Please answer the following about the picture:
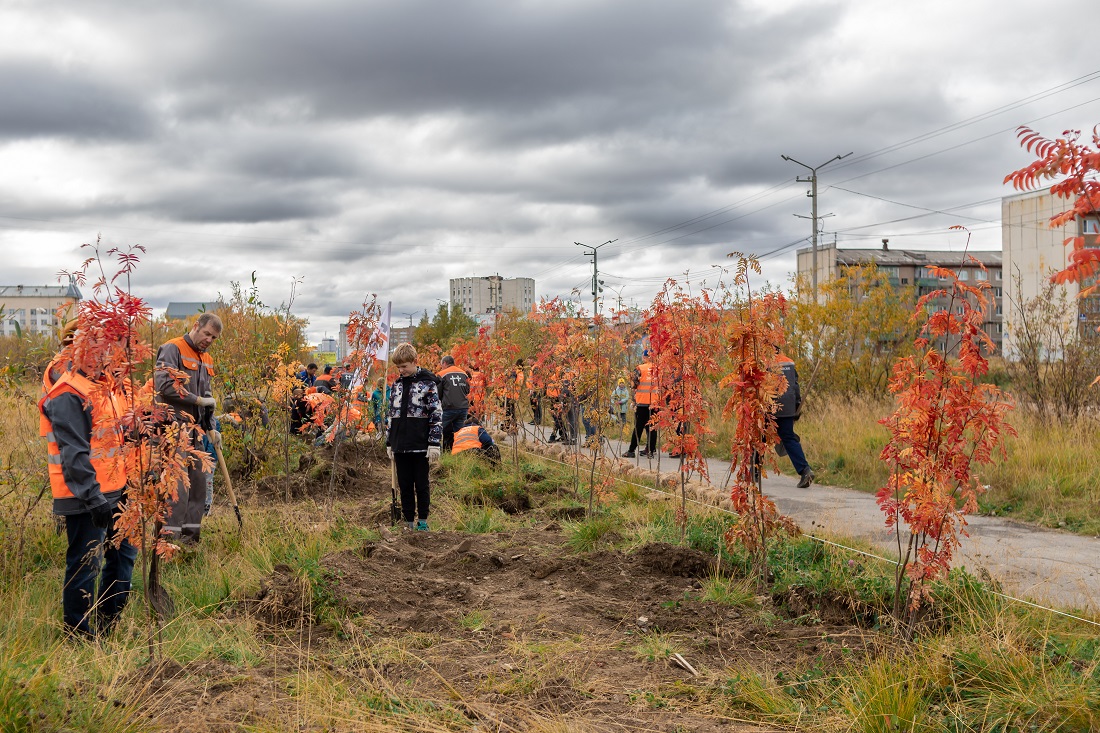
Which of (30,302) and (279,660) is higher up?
(30,302)

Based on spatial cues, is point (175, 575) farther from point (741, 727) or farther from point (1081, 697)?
point (1081, 697)

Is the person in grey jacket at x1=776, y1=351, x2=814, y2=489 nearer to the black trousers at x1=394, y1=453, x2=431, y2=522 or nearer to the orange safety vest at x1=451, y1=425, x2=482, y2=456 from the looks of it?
the orange safety vest at x1=451, y1=425, x2=482, y2=456

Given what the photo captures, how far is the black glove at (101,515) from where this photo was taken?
4.70 metres

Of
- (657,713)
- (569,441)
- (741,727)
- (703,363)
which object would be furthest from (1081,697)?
(569,441)

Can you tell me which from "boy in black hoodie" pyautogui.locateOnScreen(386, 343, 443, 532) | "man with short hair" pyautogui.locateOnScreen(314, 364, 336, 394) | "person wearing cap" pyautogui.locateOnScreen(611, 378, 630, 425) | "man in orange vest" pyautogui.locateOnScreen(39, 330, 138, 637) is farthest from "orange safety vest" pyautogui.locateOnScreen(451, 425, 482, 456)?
"man in orange vest" pyautogui.locateOnScreen(39, 330, 138, 637)

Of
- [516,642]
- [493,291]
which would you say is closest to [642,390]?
[516,642]

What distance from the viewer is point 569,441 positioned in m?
12.9

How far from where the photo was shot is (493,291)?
288 ft

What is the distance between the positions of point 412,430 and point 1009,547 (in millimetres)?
5149

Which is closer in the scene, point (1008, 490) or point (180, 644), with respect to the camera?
point (180, 644)

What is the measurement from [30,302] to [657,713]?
484 feet

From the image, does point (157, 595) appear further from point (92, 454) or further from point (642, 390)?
point (642, 390)

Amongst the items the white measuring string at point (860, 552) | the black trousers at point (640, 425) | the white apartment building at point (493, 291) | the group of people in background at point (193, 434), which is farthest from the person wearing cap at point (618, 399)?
the white apartment building at point (493, 291)

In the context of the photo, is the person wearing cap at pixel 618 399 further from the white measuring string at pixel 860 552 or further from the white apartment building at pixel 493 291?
the white apartment building at pixel 493 291
